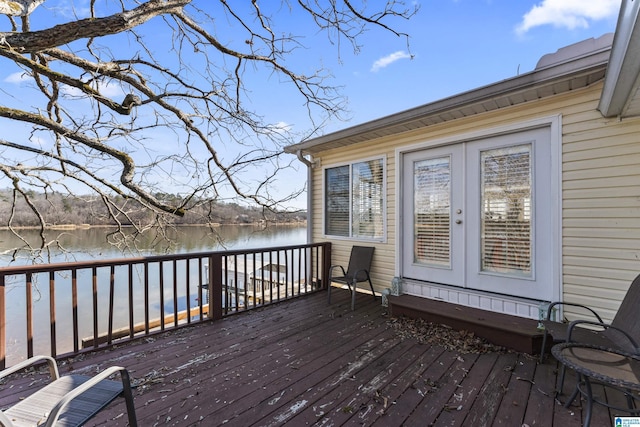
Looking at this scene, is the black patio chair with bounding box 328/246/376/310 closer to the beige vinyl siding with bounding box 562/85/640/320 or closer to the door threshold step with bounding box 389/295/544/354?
the door threshold step with bounding box 389/295/544/354

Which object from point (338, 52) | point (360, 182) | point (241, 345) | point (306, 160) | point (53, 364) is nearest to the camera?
point (53, 364)

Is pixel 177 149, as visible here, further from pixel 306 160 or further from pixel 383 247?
pixel 383 247

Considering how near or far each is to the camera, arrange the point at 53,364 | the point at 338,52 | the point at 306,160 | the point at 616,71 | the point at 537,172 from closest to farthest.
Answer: the point at 53,364, the point at 616,71, the point at 537,172, the point at 338,52, the point at 306,160

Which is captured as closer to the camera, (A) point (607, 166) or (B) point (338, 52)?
(A) point (607, 166)

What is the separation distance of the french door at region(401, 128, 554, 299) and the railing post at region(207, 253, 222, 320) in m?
2.57

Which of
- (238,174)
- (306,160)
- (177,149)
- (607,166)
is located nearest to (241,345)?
(238,174)

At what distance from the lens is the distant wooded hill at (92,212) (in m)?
4.23

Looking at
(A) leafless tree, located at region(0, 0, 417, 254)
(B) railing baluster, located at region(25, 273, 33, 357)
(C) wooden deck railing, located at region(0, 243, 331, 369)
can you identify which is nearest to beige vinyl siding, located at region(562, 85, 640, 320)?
(A) leafless tree, located at region(0, 0, 417, 254)

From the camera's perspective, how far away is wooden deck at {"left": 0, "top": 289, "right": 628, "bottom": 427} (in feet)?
5.79

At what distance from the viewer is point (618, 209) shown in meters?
2.61

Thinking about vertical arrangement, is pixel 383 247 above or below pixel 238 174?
below

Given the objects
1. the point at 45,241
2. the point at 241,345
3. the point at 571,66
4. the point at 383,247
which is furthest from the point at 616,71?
the point at 45,241

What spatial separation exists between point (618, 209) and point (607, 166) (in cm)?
41

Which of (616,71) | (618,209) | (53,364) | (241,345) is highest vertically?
(616,71)
